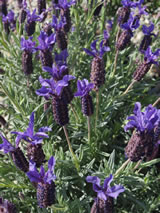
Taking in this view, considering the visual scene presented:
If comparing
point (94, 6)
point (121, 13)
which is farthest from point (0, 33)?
point (121, 13)

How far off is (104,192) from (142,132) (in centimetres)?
38

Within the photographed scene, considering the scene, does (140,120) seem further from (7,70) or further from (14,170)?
(7,70)

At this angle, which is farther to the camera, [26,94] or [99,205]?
[26,94]

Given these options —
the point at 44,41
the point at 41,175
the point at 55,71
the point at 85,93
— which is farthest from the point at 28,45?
the point at 41,175

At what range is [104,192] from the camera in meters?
1.38

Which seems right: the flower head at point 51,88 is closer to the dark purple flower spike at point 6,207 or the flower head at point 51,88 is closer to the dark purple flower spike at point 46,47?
the dark purple flower spike at point 46,47

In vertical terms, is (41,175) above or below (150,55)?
below

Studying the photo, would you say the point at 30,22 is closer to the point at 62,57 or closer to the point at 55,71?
the point at 62,57

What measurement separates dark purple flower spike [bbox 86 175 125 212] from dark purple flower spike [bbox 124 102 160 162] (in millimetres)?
227

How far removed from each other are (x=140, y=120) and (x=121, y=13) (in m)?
1.47

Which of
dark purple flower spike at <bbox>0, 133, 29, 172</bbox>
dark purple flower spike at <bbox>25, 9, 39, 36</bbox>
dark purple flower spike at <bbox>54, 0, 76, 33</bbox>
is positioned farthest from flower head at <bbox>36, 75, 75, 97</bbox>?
dark purple flower spike at <bbox>25, 9, 39, 36</bbox>

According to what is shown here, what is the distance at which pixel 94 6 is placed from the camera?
9.45 ft

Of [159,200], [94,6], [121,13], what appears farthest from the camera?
[94,6]

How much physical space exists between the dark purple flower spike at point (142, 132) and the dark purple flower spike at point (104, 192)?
0.75 ft
